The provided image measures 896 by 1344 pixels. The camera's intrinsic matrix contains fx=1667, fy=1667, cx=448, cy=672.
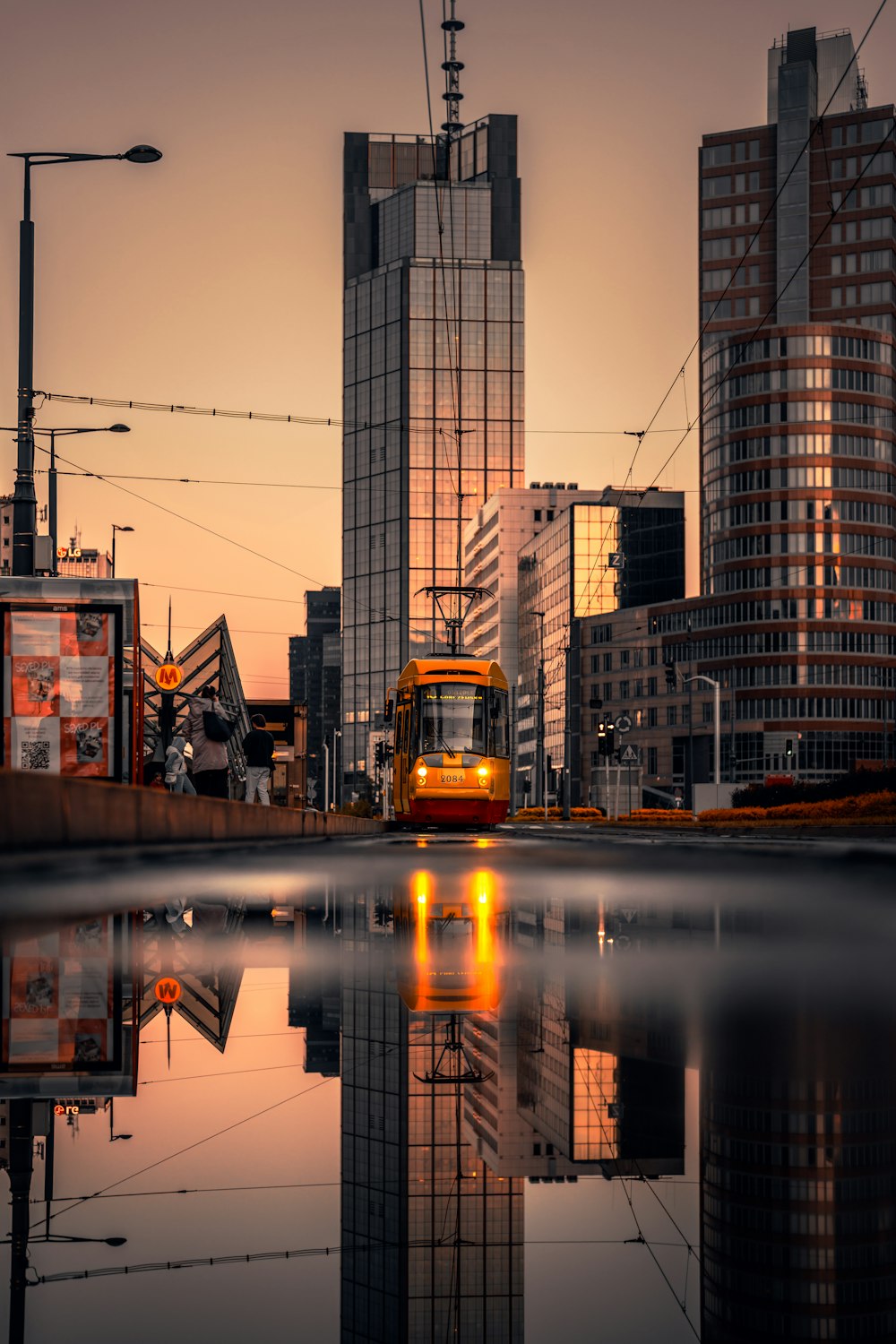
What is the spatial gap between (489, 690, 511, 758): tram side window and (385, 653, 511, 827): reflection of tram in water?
0.7 inches

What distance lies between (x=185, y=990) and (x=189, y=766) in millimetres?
Result: 18271

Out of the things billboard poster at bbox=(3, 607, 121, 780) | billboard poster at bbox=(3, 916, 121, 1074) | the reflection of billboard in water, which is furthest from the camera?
billboard poster at bbox=(3, 607, 121, 780)

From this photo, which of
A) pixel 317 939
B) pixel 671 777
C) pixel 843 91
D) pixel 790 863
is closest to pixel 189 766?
pixel 790 863

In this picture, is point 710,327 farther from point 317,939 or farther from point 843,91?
point 317,939

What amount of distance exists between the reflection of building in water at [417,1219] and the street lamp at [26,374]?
2348 cm

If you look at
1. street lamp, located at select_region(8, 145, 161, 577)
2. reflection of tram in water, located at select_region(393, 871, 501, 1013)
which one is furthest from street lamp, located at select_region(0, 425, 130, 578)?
reflection of tram in water, located at select_region(393, 871, 501, 1013)

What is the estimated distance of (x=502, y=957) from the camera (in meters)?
5.77

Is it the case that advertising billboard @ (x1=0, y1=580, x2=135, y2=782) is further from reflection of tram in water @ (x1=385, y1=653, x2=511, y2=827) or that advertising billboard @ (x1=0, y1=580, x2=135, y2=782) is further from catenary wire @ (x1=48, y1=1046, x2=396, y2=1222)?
catenary wire @ (x1=48, y1=1046, x2=396, y2=1222)

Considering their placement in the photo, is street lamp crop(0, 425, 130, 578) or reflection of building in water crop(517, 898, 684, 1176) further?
street lamp crop(0, 425, 130, 578)

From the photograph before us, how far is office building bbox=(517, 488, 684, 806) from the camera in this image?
13575 centimetres

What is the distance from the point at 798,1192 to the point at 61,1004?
252 centimetres

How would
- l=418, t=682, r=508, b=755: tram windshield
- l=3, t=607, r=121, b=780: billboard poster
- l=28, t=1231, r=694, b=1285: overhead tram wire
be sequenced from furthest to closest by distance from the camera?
l=418, t=682, r=508, b=755: tram windshield, l=3, t=607, r=121, b=780: billboard poster, l=28, t=1231, r=694, b=1285: overhead tram wire

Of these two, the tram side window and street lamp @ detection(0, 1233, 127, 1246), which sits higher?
the tram side window

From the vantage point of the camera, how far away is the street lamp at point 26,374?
26.5 meters
